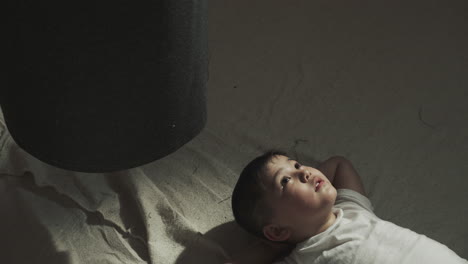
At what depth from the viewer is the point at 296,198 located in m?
0.88

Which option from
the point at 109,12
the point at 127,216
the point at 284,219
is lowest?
the point at 127,216

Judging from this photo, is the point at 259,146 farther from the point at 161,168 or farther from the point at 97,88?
the point at 97,88

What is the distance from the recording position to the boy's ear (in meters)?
→ 0.90

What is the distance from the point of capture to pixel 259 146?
1132 millimetres

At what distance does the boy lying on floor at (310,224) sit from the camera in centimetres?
86

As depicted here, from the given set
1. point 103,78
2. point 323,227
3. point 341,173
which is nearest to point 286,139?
point 341,173

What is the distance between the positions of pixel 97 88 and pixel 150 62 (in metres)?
0.08

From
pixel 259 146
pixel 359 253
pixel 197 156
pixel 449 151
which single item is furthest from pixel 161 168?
pixel 449 151

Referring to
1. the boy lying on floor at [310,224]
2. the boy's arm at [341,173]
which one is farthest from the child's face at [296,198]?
the boy's arm at [341,173]

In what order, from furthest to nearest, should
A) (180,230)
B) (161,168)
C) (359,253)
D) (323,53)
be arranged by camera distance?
(323,53)
(161,168)
(180,230)
(359,253)

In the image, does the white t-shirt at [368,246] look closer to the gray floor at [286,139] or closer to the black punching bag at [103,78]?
the gray floor at [286,139]

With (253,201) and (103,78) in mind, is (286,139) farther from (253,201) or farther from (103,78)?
(103,78)

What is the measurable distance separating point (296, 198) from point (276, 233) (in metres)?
0.08

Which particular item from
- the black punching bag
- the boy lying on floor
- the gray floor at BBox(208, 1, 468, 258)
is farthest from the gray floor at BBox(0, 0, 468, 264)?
the black punching bag
